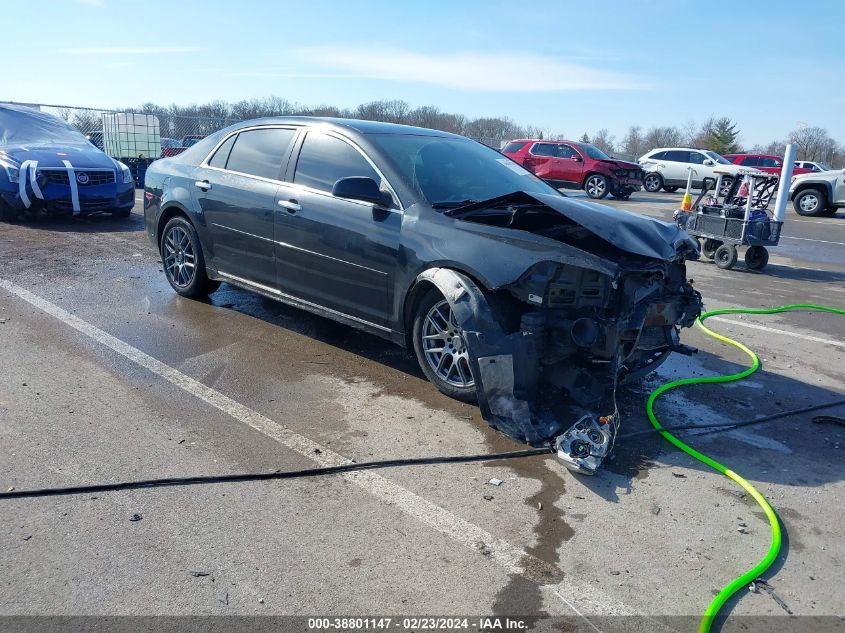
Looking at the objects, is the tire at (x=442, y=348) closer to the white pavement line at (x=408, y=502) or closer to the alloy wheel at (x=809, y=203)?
the white pavement line at (x=408, y=502)

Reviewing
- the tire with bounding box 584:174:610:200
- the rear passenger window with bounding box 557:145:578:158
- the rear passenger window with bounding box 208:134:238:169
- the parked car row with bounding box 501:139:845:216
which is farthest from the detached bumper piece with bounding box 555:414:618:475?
A: the rear passenger window with bounding box 557:145:578:158

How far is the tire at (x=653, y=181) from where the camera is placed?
2778cm

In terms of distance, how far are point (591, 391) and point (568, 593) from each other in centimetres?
169

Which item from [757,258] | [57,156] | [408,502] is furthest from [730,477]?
[57,156]

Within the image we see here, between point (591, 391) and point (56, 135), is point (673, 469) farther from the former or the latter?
point (56, 135)

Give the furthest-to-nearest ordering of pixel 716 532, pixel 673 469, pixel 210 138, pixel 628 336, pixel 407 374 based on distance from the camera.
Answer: pixel 210 138 → pixel 407 374 → pixel 628 336 → pixel 673 469 → pixel 716 532

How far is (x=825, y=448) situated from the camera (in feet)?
13.9

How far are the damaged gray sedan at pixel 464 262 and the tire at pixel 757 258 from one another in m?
6.14

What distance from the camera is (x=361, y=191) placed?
4.78m

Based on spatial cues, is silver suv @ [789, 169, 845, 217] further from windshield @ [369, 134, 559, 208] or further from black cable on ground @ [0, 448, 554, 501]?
black cable on ground @ [0, 448, 554, 501]

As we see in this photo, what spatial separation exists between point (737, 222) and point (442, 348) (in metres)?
7.22

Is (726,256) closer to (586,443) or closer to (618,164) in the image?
(586,443)

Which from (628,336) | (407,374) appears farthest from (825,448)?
(407,374)

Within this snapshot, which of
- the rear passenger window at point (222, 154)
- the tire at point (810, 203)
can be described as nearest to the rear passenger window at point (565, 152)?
the tire at point (810, 203)
